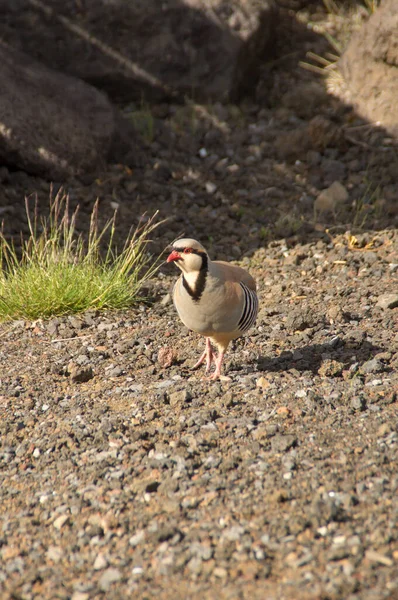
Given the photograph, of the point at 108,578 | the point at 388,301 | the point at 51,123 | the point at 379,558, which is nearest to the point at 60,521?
the point at 108,578

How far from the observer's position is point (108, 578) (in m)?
2.85

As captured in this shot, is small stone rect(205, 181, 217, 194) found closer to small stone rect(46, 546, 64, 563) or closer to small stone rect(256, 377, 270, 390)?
small stone rect(256, 377, 270, 390)

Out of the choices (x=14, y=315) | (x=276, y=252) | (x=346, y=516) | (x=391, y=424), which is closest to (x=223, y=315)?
(x=391, y=424)

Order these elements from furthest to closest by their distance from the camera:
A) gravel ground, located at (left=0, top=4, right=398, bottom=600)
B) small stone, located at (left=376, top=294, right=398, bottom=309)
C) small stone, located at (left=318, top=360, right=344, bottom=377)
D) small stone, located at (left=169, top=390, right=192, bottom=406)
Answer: small stone, located at (left=376, top=294, right=398, bottom=309) < small stone, located at (left=318, top=360, right=344, bottom=377) < small stone, located at (left=169, top=390, right=192, bottom=406) < gravel ground, located at (left=0, top=4, right=398, bottom=600)

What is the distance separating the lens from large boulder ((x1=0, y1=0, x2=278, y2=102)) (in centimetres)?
824

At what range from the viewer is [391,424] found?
145 inches

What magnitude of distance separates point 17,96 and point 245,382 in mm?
4160

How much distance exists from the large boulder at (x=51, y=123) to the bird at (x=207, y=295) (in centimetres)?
336

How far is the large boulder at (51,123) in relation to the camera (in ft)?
23.0

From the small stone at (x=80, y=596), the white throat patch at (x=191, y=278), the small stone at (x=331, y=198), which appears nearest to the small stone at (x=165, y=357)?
the white throat patch at (x=191, y=278)

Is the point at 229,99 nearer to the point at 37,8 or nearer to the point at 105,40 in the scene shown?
the point at 105,40

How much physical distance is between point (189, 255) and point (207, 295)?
25 cm

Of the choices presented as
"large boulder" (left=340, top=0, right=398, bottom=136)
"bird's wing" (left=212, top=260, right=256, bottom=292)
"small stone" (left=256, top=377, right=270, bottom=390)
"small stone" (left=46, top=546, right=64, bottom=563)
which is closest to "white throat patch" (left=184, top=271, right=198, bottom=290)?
"bird's wing" (left=212, top=260, right=256, bottom=292)

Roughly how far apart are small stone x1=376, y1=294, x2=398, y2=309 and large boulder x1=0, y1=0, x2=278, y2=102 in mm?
4156
